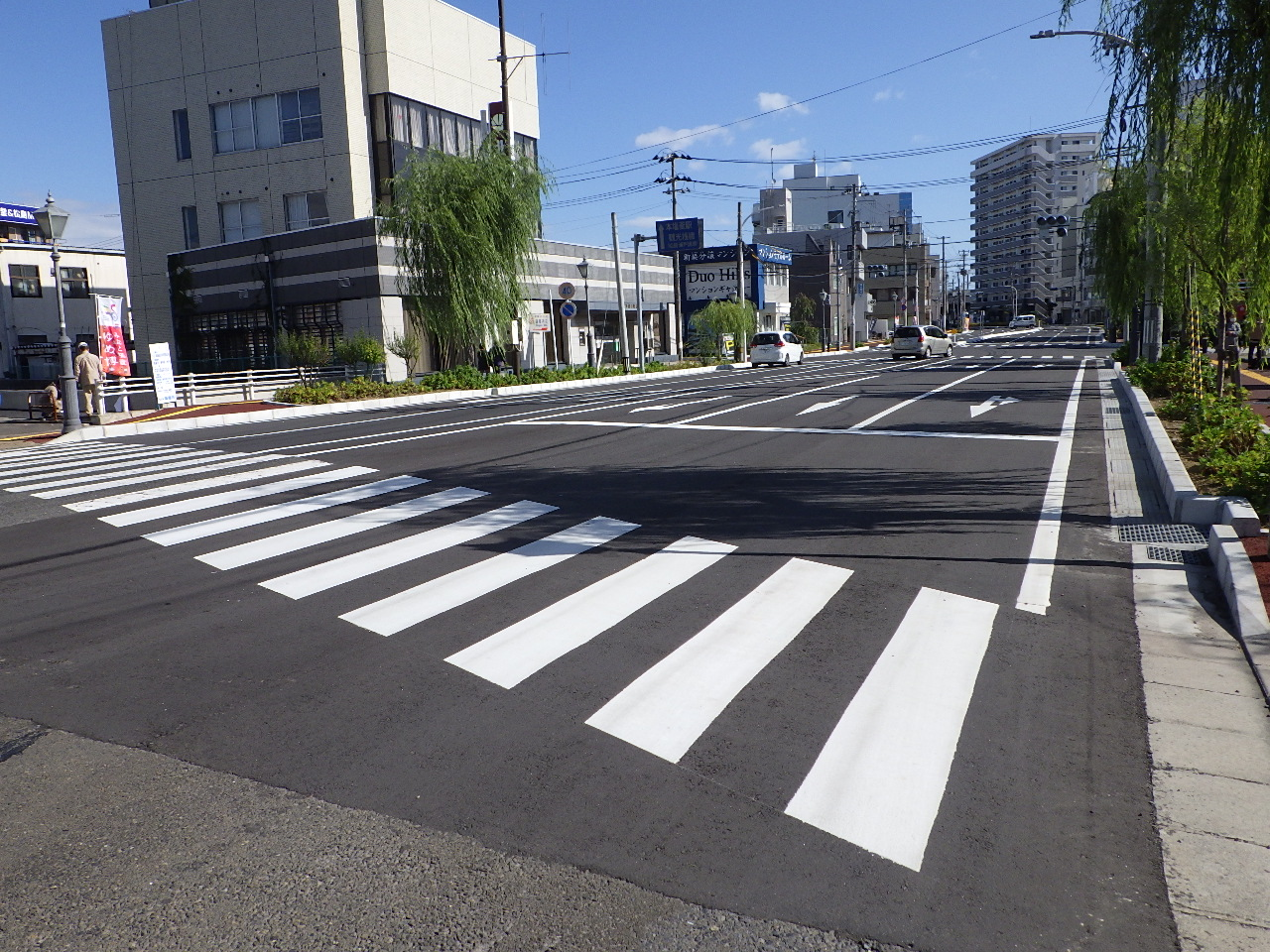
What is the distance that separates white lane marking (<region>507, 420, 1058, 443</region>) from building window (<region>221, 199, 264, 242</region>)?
2814cm

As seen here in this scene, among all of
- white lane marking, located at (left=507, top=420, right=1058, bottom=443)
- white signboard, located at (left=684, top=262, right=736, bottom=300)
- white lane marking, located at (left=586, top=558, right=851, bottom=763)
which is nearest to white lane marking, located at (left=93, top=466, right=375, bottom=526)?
white lane marking, located at (left=507, top=420, right=1058, bottom=443)

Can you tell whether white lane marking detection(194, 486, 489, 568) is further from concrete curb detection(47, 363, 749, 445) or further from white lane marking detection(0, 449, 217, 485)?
concrete curb detection(47, 363, 749, 445)

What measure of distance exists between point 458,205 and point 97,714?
2918 cm

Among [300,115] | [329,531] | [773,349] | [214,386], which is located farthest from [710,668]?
[773,349]

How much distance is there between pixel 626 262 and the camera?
5641cm

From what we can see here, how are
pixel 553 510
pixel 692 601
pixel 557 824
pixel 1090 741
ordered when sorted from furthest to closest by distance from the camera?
pixel 553 510 → pixel 692 601 → pixel 1090 741 → pixel 557 824

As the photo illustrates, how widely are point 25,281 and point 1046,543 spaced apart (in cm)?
6162

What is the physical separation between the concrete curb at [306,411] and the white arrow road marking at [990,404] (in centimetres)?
1512

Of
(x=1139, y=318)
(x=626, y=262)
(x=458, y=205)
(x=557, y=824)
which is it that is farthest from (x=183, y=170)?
(x=557, y=824)

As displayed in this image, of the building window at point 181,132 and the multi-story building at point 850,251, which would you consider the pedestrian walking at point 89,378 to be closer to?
the building window at point 181,132

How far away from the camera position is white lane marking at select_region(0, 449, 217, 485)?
44.3 ft

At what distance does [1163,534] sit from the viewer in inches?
324

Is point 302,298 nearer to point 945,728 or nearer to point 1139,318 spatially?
point 1139,318

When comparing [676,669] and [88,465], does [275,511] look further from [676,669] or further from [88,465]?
[88,465]
